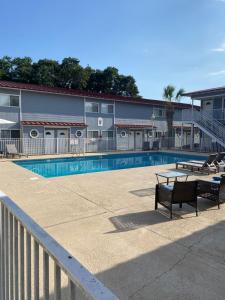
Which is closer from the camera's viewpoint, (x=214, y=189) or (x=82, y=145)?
(x=214, y=189)

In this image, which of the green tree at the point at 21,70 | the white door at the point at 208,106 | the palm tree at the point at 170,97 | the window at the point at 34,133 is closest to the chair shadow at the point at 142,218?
the window at the point at 34,133

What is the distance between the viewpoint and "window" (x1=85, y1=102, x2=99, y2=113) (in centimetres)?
2343

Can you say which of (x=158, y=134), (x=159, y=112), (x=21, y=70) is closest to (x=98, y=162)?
(x=158, y=134)

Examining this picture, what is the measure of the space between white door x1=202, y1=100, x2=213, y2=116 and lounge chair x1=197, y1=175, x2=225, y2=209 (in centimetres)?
1774

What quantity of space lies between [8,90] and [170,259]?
18791mm

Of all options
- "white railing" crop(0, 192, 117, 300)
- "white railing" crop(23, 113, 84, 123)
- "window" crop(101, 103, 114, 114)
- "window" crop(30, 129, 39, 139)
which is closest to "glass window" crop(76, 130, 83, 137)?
"white railing" crop(23, 113, 84, 123)

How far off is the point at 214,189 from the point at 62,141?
55.1ft

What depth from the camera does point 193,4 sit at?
38.0 feet

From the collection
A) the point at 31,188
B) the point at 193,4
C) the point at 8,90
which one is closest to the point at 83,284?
the point at 31,188

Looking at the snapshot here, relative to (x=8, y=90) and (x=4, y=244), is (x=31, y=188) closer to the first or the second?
(x=4, y=244)

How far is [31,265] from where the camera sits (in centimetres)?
178

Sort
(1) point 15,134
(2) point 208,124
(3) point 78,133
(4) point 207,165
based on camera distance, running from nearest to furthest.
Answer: (4) point 207,165
(1) point 15,134
(2) point 208,124
(3) point 78,133

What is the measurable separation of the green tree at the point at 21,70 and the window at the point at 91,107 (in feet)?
62.2

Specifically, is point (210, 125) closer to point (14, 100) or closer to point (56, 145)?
point (56, 145)
